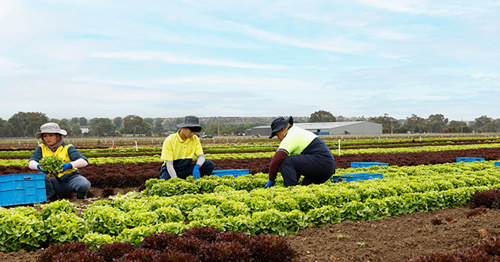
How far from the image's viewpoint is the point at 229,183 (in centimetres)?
831

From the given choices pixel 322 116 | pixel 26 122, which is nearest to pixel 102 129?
pixel 26 122

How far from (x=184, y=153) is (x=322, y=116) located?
469 ft

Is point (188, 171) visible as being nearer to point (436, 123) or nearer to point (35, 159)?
point (35, 159)

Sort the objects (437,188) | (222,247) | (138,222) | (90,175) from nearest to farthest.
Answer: (222,247)
(138,222)
(437,188)
(90,175)

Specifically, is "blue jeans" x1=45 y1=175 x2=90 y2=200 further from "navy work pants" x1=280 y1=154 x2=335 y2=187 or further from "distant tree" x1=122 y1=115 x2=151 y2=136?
"distant tree" x1=122 y1=115 x2=151 y2=136

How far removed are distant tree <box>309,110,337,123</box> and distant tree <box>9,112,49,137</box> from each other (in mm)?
86904

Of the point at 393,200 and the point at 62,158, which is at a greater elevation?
the point at 62,158

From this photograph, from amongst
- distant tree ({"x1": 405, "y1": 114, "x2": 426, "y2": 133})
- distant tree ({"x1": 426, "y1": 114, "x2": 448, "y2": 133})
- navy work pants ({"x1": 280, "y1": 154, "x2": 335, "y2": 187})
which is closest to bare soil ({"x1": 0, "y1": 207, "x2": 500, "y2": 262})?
navy work pants ({"x1": 280, "y1": 154, "x2": 335, "y2": 187})

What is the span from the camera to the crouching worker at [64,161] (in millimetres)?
8312

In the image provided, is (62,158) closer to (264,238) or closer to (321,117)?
(264,238)

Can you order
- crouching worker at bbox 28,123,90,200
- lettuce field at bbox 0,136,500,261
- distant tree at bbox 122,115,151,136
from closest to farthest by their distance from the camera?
lettuce field at bbox 0,136,500,261 → crouching worker at bbox 28,123,90,200 → distant tree at bbox 122,115,151,136

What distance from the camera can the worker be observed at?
303 inches

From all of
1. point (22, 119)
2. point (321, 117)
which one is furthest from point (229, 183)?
point (321, 117)

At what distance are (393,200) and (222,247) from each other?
3.67 m
